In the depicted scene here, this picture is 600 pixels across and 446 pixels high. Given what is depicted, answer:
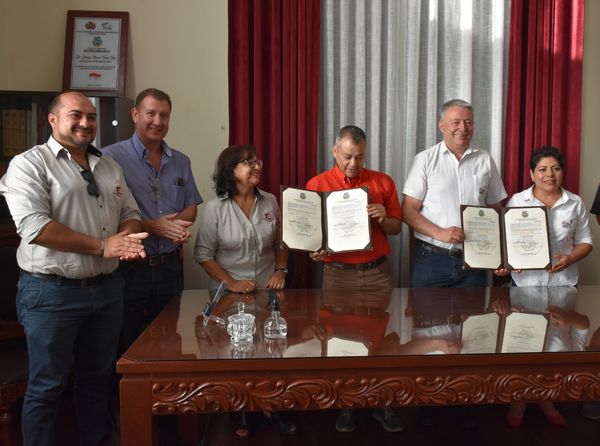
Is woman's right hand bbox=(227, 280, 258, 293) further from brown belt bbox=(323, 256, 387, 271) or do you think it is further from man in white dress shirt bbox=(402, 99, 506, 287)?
man in white dress shirt bbox=(402, 99, 506, 287)

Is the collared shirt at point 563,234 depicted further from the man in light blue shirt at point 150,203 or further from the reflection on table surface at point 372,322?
the man in light blue shirt at point 150,203

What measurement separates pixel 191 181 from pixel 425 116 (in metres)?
1.66

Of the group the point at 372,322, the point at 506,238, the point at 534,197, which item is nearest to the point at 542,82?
the point at 534,197

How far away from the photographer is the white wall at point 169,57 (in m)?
3.45

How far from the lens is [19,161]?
2.12 meters

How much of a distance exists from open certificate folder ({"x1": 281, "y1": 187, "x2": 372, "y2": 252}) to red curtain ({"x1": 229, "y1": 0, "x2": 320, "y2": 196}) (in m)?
0.75

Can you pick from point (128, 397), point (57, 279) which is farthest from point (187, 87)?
point (128, 397)

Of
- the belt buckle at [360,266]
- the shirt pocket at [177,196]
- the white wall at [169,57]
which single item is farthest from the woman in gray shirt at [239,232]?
the white wall at [169,57]

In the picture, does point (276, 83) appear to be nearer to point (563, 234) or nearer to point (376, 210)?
point (376, 210)

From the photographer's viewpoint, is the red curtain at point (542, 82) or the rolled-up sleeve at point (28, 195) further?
the red curtain at point (542, 82)

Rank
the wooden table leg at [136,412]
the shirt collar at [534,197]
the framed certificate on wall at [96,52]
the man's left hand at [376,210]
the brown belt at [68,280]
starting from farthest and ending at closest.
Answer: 1. the framed certificate on wall at [96,52]
2. the shirt collar at [534,197]
3. the man's left hand at [376,210]
4. the brown belt at [68,280]
5. the wooden table leg at [136,412]

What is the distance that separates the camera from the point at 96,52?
344 cm

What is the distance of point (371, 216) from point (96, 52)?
2.00m

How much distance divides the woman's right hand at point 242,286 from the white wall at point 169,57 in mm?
1021
